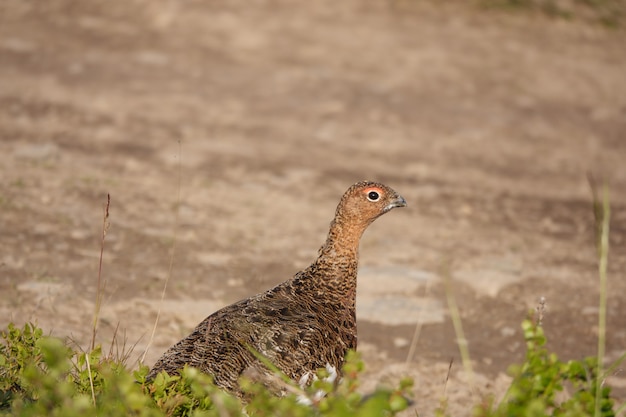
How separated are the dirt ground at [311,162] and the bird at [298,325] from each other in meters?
0.99

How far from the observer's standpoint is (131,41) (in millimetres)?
12102

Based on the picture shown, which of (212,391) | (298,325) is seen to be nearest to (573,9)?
(298,325)

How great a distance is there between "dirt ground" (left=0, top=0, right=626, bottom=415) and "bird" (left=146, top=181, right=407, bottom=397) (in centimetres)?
99

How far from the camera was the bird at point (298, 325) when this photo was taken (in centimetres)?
446

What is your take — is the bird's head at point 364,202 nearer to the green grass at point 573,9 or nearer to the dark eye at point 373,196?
the dark eye at point 373,196

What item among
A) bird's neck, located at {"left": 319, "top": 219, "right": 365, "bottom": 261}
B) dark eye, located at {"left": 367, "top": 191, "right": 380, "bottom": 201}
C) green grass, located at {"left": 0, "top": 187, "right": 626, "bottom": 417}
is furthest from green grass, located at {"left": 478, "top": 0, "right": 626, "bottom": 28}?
green grass, located at {"left": 0, "top": 187, "right": 626, "bottom": 417}

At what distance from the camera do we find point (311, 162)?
9.81 metres

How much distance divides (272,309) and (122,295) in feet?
6.70

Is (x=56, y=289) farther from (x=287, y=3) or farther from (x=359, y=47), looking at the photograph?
(x=287, y=3)

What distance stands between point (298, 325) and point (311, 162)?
505 cm

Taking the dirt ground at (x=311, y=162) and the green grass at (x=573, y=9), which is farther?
the green grass at (x=573, y=9)

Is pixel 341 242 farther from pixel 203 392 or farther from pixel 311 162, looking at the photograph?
pixel 311 162

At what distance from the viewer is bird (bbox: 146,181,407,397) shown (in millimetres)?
4457

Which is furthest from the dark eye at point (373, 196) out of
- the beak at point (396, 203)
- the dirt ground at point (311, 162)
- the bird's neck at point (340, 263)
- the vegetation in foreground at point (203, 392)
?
the vegetation in foreground at point (203, 392)
